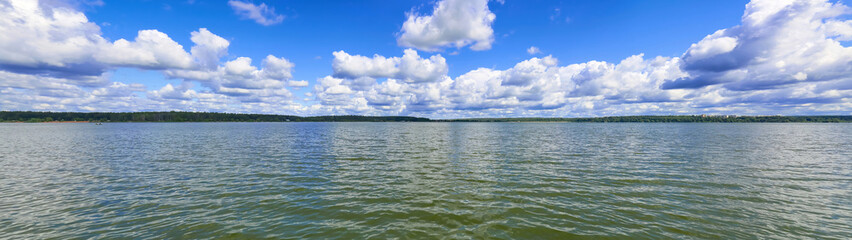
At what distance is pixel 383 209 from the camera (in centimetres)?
1683

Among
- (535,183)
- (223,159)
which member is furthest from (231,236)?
(223,159)

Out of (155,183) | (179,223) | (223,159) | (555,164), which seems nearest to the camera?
(179,223)

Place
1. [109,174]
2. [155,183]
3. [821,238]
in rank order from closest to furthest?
[821,238]
[155,183]
[109,174]

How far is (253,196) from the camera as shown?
63.9 feet

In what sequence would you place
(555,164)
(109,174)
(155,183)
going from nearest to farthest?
(155,183)
(109,174)
(555,164)

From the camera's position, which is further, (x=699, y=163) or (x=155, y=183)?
(x=699, y=163)

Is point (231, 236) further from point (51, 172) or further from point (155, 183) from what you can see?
point (51, 172)

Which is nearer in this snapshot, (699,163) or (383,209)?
(383,209)

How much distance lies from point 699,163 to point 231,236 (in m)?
42.9

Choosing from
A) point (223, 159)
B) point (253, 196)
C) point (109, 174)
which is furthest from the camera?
point (223, 159)

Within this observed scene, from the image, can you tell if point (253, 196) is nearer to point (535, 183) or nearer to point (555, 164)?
point (535, 183)

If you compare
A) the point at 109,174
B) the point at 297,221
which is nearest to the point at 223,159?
the point at 109,174

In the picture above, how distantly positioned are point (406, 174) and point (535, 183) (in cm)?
1080

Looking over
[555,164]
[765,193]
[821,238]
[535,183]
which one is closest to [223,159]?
[535,183]
